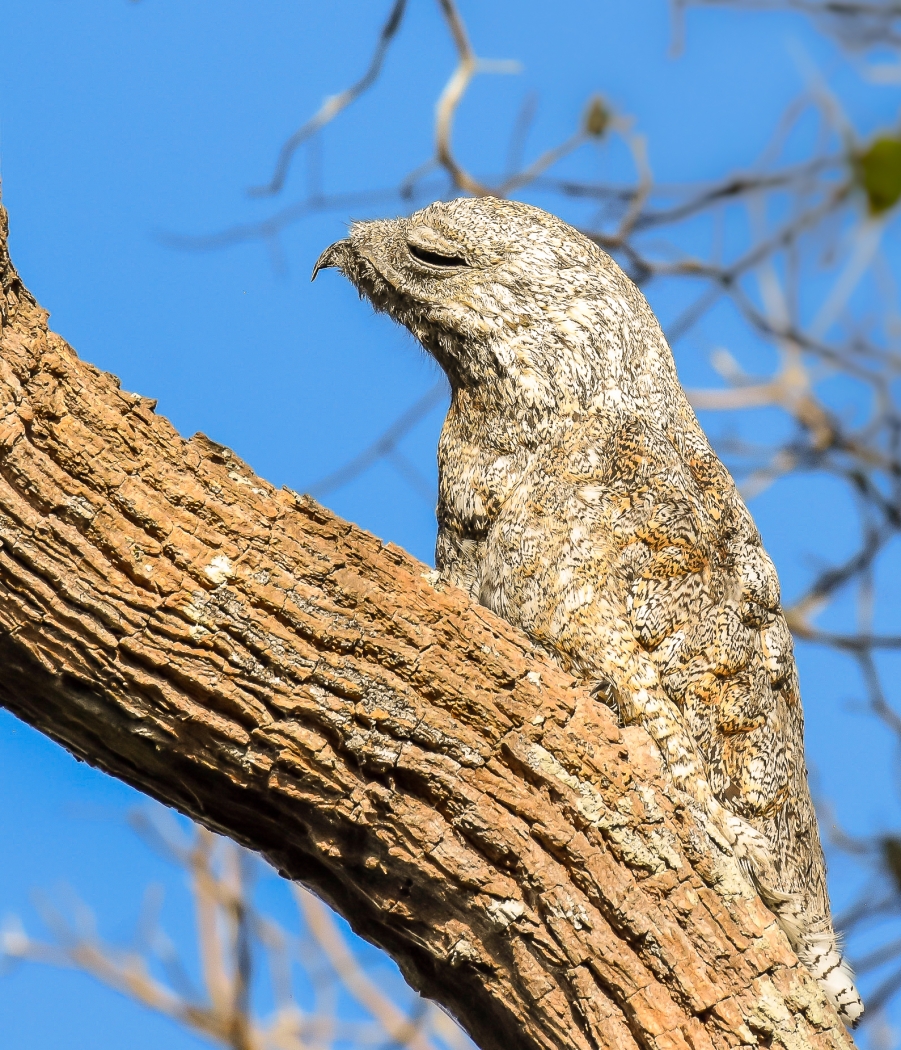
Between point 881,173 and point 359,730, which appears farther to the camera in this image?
point 359,730

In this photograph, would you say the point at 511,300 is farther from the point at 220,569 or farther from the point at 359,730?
the point at 359,730

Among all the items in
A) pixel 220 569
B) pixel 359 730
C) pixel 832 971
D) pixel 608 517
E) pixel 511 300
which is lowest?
pixel 359 730

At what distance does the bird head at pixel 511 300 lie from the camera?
3754mm

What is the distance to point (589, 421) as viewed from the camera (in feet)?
12.1

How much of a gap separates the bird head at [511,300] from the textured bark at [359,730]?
969 mm

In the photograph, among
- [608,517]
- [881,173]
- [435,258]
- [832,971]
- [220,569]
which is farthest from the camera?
[435,258]

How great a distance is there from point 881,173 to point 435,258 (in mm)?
2551

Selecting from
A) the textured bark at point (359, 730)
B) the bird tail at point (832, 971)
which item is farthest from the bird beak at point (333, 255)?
the bird tail at point (832, 971)

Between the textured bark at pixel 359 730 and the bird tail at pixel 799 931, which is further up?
the bird tail at pixel 799 931

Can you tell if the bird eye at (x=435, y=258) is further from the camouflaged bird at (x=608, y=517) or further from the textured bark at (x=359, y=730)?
the textured bark at (x=359, y=730)

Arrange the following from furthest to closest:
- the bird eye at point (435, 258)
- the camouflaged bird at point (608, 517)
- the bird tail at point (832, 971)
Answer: the bird eye at point (435, 258) < the camouflaged bird at point (608, 517) < the bird tail at point (832, 971)

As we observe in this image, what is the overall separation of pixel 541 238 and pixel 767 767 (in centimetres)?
175

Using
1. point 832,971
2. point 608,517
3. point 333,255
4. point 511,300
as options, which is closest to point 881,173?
point 608,517

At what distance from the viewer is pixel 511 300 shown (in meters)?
3.80
